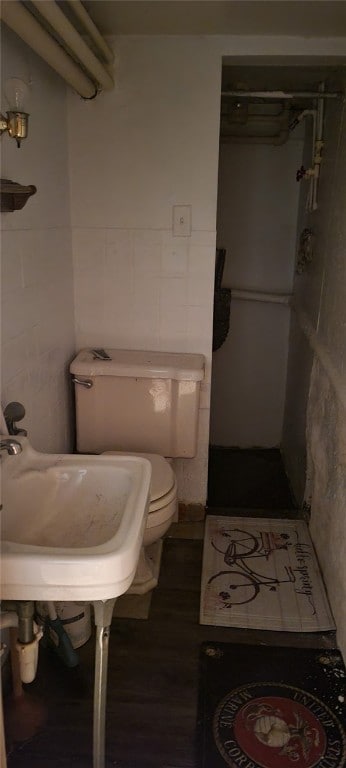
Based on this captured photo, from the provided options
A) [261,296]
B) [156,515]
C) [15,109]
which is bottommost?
[156,515]

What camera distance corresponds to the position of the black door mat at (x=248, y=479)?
110 inches

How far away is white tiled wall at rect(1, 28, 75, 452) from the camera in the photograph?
5.08ft

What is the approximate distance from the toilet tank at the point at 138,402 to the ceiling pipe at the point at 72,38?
3.19 ft

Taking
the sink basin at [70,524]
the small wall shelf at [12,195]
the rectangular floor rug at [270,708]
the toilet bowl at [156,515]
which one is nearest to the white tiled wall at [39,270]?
the small wall shelf at [12,195]

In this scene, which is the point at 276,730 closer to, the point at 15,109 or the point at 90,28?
the point at 15,109

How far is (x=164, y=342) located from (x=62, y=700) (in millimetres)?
1319

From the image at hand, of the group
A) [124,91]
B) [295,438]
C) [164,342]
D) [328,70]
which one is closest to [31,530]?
[164,342]

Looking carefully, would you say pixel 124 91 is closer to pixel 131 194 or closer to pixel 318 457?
pixel 131 194

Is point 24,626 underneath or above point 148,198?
underneath

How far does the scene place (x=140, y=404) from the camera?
220 centimetres

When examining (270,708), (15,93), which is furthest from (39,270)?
(270,708)

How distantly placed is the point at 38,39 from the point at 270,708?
6.02 feet

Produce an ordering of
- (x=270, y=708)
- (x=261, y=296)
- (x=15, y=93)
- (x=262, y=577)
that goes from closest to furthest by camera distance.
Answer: (x=15, y=93) < (x=270, y=708) < (x=262, y=577) < (x=261, y=296)

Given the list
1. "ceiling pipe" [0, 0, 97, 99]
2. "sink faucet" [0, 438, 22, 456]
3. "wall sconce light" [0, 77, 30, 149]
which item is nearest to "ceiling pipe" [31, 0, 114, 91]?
"ceiling pipe" [0, 0, 97, 99]
